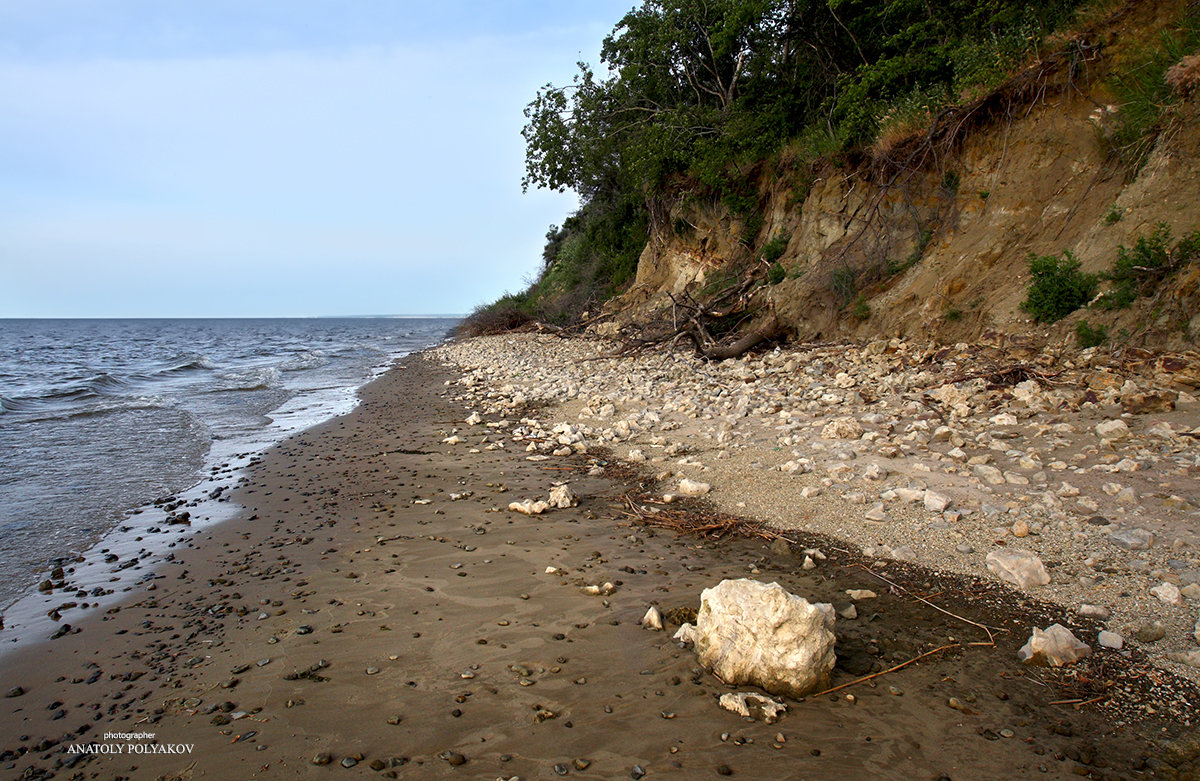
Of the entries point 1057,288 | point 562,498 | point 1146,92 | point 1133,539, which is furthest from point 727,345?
point 1133,539

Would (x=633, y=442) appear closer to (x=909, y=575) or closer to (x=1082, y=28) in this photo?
(x=909, y=575)

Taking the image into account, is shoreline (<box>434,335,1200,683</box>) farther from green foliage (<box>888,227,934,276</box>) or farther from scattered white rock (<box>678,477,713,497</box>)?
green foliage (<box>888,227,934,276</box>)

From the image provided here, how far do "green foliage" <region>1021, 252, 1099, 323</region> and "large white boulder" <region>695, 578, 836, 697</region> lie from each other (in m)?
7.31

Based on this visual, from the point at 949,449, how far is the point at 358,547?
5.04m

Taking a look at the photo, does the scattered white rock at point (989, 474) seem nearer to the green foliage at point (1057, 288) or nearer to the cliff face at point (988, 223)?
the cliff face at point (988, 223)

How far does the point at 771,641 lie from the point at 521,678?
1188 millimetres

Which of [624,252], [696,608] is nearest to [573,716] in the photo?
[696,608]

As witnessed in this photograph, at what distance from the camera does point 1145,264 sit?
24.2 feet

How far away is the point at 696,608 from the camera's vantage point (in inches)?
142

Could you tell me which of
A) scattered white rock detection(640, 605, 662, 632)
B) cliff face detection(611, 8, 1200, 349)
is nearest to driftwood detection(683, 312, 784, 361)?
cliff face detection(611, 8, 1200, 349)

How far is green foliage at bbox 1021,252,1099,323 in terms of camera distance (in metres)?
7.99

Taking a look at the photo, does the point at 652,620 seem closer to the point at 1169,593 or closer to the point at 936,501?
the point at 936,501

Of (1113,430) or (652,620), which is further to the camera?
(1113,430)

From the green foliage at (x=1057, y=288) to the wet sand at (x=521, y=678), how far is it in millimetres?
5963
